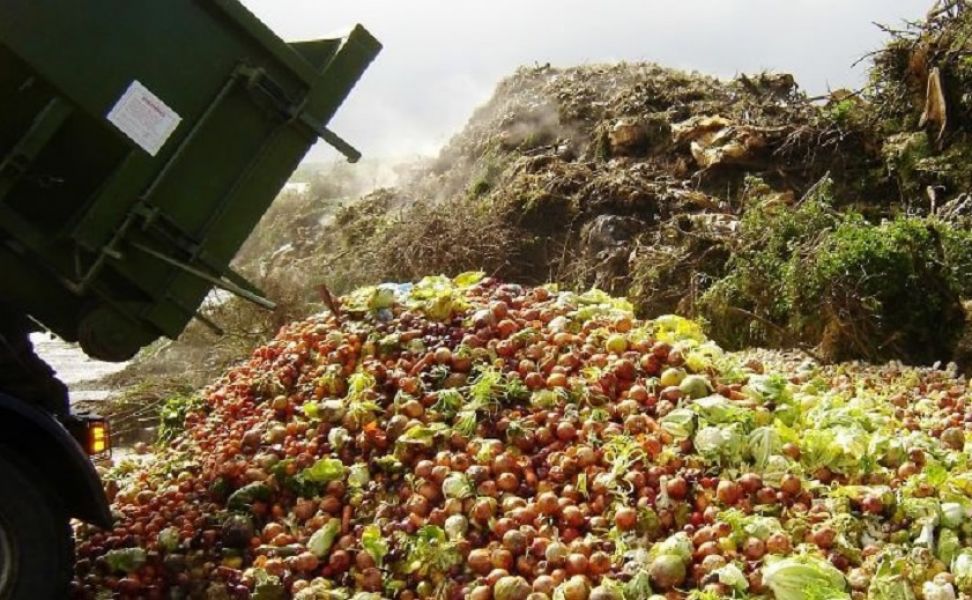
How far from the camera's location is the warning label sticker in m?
3.87

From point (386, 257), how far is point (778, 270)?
156 inches

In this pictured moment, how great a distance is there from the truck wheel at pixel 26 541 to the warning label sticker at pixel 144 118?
4.38 feet

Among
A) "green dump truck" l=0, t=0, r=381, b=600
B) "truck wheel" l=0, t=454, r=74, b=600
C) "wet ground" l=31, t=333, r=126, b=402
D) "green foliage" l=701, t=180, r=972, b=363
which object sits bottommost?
"wet ground" l=31, t=333, r=126, b=402

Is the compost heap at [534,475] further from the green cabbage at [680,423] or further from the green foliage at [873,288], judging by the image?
the green foliage at [873,288]

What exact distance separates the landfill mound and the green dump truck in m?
3.91

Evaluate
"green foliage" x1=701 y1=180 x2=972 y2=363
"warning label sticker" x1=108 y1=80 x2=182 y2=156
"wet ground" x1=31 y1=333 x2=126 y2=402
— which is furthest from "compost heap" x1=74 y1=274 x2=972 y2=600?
"wet ground" x1=31 y1=333 x2=126 y2=402

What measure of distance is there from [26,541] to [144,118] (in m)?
1.69

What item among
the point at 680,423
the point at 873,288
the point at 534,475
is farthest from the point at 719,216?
the point at 534,475

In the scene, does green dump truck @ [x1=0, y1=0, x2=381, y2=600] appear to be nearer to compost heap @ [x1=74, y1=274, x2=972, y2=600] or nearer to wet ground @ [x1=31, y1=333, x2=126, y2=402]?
compost heap @ [x1=74, y1=274, x2=972, y2=600]

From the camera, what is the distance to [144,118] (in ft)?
12.9

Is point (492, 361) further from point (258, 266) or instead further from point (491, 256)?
point (258, 266)

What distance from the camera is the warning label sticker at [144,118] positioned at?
12.7 feet

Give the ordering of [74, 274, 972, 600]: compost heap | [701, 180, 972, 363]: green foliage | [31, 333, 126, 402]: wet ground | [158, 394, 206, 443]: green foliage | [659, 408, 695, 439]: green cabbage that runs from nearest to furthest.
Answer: [74, 274, 972, 600]: compost heap → [659, 408, 695, 439]: green cabbage → [158, 394, 206, 443]: green foliage → [701, 180, 972, 363]: green foliage → [31, 333, 126, 402]: wet ground

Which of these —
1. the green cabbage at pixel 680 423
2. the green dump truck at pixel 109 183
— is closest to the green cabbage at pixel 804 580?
the green cabbage at pixel 680 423
